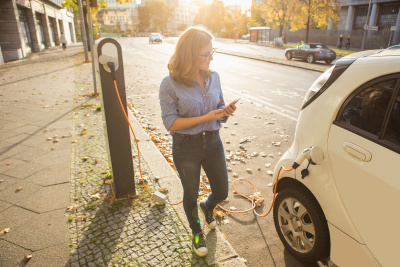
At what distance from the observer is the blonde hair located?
7.35ft

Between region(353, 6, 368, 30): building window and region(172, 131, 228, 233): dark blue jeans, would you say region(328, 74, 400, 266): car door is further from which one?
region(353, 6, 368, 30): building window

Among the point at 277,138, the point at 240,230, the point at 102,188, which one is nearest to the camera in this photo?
the point at 240,230

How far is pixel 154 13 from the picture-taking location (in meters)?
116

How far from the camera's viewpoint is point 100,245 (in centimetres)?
279

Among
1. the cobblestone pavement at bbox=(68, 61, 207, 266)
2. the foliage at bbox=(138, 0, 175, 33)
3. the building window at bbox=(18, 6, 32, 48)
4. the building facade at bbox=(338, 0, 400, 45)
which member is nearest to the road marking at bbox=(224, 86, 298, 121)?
the cobblestone pavement at bbox=(68, 61, 207, 266)

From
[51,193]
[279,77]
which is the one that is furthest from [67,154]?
[279,77]

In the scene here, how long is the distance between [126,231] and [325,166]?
6.73ft

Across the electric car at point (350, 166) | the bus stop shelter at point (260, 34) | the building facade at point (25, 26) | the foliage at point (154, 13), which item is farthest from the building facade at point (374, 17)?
the foliage at point (154, 13)

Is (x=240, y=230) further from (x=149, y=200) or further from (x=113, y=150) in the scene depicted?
(x=113, y=150)

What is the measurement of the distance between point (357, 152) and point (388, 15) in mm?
45613

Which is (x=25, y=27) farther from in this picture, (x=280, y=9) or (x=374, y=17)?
(x=374, y=17)

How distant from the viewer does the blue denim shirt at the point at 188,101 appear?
2.30 metres

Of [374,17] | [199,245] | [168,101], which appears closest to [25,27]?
[168,101]

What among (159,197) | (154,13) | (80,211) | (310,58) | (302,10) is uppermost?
(154,13)
